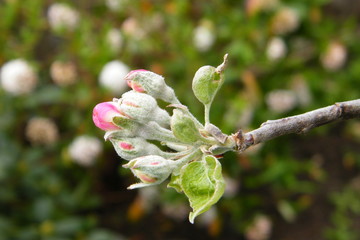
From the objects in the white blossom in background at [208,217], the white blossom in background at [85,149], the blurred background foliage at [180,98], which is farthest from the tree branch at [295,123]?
the white blossom in background at [208,217]

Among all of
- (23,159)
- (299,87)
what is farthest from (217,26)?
(23,159)

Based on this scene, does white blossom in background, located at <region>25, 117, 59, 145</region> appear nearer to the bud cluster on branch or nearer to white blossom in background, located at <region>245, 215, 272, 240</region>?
white blossom in background, located at <region>245, 215, 272, 240</region>

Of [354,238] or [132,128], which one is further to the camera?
[354,238]

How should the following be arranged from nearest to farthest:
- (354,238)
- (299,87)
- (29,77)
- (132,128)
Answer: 1. (132,128)
2. (29,77)
3. (299,87)
4. (354,238)

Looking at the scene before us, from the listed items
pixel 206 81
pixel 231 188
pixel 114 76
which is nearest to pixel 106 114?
pixel 206 81

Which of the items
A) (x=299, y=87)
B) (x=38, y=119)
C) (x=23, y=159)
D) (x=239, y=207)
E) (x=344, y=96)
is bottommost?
Result: (x=239, y=207)

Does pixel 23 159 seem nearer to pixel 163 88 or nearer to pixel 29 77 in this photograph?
pixel 29 77

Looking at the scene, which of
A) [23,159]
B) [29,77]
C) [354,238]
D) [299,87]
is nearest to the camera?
[29,77]

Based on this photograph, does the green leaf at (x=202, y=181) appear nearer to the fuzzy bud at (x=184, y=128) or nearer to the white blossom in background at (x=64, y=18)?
the fuzzy bud at (x=184, y=128)
